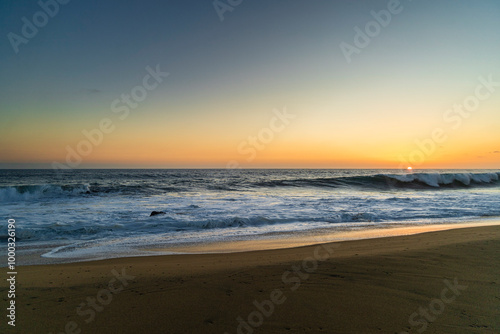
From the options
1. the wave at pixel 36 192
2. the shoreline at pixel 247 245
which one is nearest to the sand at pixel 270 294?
the shoreline at pixel 247 245

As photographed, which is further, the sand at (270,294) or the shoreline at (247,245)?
the shoreline at (247,245)

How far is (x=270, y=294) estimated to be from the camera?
4129mm

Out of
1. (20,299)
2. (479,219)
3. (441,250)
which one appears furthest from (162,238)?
(479,219)

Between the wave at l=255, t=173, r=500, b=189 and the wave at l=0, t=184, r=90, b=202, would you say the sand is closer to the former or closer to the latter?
the wave at l=0, t=184, r=90, b=202

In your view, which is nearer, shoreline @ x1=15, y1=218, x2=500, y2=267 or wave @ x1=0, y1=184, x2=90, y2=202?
shoreline @ x1=15, y1=218, x2=500, y2=267

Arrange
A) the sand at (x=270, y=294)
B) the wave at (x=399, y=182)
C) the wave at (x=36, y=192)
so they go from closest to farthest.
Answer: the sand at (x=270, y=294) → the wave at (x=36, y=192) → the wave at (x=399, y=182)

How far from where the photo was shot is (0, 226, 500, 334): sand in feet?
11.0

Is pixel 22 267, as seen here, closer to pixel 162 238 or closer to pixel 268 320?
pixel 162 238

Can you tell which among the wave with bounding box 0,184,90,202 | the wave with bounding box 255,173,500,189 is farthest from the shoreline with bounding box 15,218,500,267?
the wave with bounding box 255,173,500,189

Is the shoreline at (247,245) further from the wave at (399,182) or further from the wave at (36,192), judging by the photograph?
the wave at (399,182)

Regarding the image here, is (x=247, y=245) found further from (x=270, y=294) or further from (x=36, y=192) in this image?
(x=36, y=192)

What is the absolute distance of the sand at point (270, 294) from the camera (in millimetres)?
3348

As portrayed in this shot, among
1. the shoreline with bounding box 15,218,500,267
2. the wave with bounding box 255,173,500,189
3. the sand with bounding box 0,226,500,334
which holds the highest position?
the wave with bounding box 255,173,500,189

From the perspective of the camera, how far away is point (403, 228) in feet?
35.7
